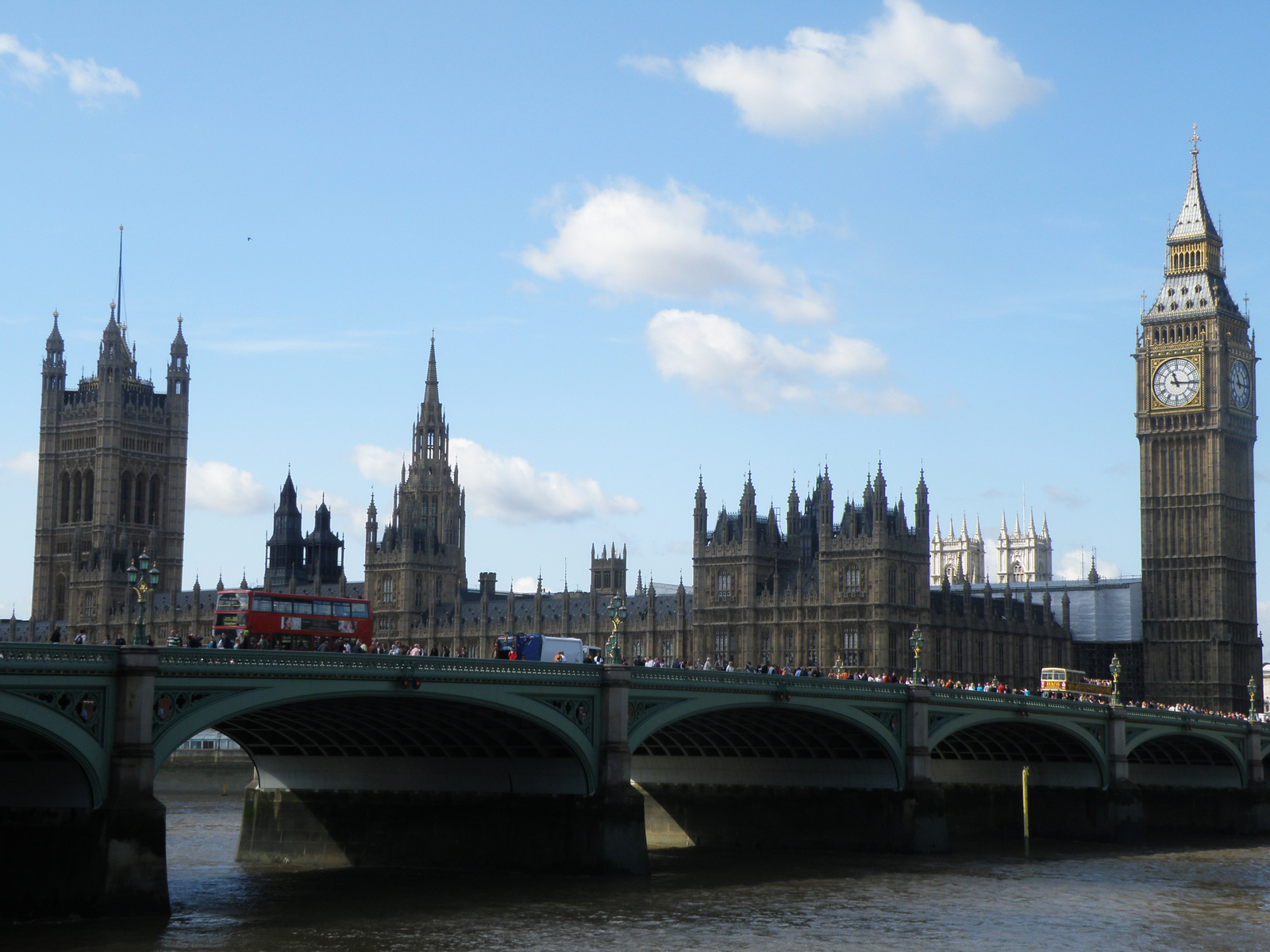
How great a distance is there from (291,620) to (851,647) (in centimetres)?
5980

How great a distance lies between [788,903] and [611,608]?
11384 millimetres

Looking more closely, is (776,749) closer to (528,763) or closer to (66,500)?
(528,763)

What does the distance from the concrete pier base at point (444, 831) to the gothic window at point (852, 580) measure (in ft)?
216

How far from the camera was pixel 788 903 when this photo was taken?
167 ft

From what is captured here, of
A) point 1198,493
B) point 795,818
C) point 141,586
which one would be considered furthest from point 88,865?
A: point 1198,493

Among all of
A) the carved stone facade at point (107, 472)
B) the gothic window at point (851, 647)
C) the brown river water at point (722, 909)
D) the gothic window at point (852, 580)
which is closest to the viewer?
the brown river water at point (722, 909)

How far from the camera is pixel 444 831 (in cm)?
5712

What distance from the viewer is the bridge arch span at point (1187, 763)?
287 feet

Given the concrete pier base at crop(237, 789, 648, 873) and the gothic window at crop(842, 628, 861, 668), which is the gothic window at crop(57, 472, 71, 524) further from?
the concrete pier base at crop(237, 789, 648, 873)

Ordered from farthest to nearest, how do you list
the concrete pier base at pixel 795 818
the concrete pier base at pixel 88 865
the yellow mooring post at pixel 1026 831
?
the yellow mooring post at pixel 1026 831
the concrete pier base at pixel 795 818
the concrete pier base at pixel 88 865

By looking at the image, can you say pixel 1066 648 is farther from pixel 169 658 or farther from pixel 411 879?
pixel 169 658

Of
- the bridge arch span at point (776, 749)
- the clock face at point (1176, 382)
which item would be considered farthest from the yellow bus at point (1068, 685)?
the clock face at point (1176, 382)

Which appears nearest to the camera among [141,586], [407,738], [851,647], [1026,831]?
[141,586]

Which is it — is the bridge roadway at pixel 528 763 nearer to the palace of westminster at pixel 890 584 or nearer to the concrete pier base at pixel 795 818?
the concrete pier base at pixel 795 818
